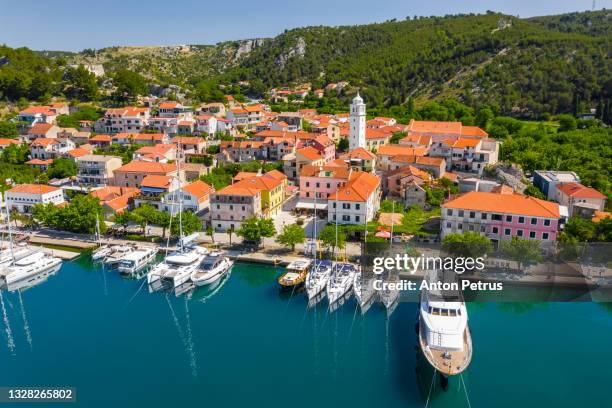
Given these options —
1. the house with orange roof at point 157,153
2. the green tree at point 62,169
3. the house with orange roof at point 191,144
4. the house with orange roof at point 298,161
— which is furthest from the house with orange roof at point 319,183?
the green tree at point 62,169

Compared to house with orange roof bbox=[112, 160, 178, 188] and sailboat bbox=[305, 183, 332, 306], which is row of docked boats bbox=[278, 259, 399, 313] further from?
house with orange roof bbox=[112, 160, 178, 188]

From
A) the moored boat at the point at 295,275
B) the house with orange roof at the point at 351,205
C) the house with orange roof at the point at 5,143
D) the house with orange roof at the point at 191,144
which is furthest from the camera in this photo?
the house with orange roof at the point at 191,144

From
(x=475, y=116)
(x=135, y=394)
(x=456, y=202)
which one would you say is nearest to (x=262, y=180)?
(x=456, y=202)

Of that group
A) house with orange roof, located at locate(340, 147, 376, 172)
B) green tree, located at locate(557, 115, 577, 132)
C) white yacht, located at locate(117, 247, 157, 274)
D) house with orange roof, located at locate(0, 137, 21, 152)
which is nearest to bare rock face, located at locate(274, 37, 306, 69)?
green tree, located at locate(557, 115, 577, 132)

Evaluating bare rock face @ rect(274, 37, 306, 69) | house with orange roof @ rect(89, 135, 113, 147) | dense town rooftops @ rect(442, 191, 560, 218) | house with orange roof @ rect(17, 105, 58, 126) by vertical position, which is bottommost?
dense town rooftops @ rect(442, 191, 560, 218)

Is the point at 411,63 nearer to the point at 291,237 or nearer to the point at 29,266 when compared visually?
the point at 291,237

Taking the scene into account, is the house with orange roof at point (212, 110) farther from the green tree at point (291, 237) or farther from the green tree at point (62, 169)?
the green tree at point (291, 237)
